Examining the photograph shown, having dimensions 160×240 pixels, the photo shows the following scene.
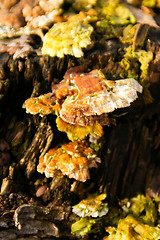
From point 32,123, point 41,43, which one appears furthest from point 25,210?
point 41,43

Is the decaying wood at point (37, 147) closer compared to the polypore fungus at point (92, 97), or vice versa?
the polypore fungus at point (92, 97)

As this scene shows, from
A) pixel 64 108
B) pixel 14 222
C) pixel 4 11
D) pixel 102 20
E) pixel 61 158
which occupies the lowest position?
pixel 14 222

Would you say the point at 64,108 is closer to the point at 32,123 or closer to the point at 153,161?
the point at 32,123

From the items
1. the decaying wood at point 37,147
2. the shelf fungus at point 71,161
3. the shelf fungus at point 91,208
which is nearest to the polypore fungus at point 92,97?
the shelf fungus at point 71,161

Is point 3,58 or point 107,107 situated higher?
point 3,58

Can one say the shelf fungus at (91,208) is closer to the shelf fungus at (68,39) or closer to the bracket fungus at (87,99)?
the bracket fungus at (87,99)

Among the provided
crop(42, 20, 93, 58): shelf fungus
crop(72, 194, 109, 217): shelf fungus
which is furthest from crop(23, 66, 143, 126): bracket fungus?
crop(72, 194, 109, 217): shelf fungus

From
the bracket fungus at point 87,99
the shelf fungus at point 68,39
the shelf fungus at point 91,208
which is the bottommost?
the shelf fungus at point 91,208

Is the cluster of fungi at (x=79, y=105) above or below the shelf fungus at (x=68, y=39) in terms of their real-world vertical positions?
below
